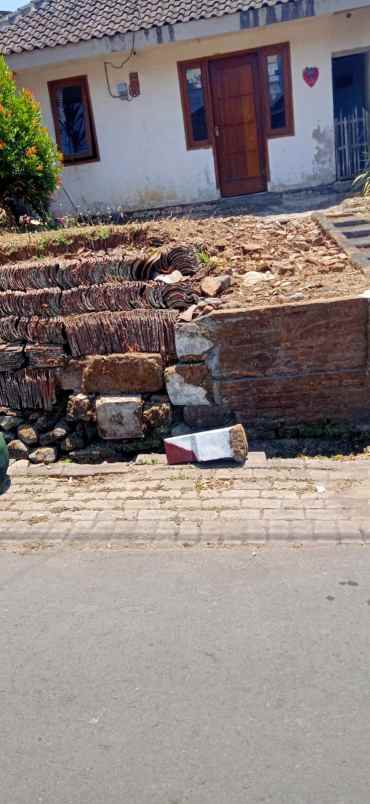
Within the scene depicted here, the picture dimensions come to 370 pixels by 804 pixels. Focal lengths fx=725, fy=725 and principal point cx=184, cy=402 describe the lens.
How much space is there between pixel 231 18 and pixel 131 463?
30.4 feet

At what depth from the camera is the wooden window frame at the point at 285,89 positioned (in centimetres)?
1270

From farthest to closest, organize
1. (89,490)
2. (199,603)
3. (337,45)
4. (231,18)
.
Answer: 1. (337,45)
2. (231,18)
3. (89,490)
4. (199,603)

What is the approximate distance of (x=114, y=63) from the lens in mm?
12992

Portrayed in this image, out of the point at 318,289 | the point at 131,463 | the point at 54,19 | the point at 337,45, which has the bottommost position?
the point at 131,463

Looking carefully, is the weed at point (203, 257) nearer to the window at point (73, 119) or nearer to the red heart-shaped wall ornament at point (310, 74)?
the red heart-shaped wall ornament at point (310, 74)

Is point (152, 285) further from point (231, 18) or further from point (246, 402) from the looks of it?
point (231, 18)

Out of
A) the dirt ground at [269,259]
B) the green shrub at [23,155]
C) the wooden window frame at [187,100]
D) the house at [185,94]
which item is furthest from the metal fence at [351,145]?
the green shrub at [23,155]

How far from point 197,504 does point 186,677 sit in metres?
1.66

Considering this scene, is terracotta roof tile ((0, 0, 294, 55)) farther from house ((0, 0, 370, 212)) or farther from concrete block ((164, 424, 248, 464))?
concrete block ((164, 424, 248, 464))

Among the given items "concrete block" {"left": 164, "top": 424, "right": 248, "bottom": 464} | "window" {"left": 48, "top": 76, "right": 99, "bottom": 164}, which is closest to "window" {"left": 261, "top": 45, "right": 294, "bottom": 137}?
"window" {"left": 48, "top": 76, "right": 99, "bottom": 164}

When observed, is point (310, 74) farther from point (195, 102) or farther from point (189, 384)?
point (189, 384)

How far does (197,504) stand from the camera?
15.8ft

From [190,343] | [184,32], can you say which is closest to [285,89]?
[184,32]

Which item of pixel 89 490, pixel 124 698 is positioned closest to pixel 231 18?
pixel 89 490
